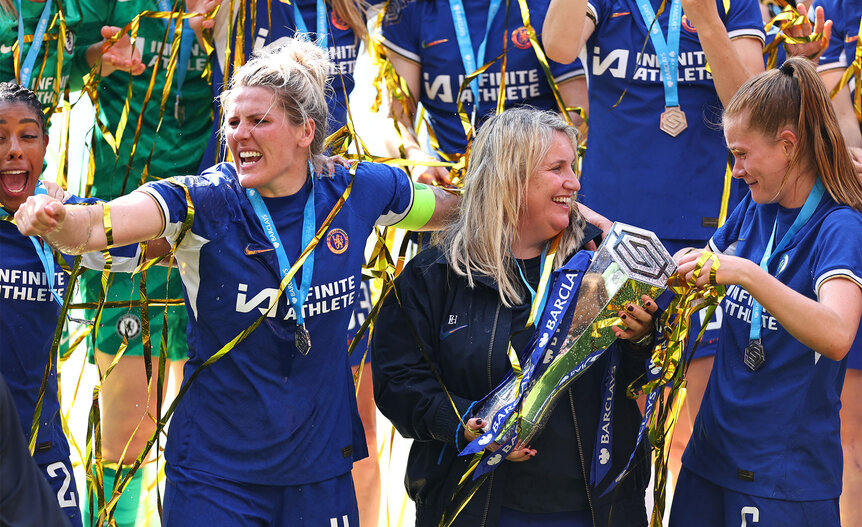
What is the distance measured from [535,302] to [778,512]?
99cm

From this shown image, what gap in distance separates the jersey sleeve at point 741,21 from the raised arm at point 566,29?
1.81 ft

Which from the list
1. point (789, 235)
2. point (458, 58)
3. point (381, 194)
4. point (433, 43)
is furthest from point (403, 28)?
point (789, 235)

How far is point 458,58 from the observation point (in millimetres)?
5344

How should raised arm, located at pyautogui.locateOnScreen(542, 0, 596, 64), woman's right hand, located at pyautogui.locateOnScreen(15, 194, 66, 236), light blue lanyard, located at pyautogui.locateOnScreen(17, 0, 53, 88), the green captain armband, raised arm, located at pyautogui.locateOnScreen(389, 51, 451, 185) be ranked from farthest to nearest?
raised arm, located at pyautogui.locateOnScreen(389, 51, 451, 185) → light blue lanyard, located at pyautogui.locateOnScreen(17, 0, 53, 88) → raised arm, located at pyautogui.locateOnScreen(542, 0, 596, 64) → the green captain armband → woman's right hand, located at pyautogui.locateOnScreen(15, 194, 66, 236)

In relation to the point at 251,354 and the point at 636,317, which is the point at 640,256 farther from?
the point at 251,354

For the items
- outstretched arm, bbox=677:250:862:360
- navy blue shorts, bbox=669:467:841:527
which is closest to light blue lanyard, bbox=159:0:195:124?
outstretched arm, bbox=677:250:862:360

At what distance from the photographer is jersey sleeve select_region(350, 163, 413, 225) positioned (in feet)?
13.8

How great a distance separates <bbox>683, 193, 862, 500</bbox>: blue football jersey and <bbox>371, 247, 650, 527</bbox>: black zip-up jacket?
312mm

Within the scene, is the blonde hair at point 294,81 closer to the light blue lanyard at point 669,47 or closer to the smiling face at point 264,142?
the smiling face at point 264,142

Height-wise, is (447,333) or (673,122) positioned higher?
(673,122)

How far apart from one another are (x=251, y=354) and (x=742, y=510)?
5.24ft

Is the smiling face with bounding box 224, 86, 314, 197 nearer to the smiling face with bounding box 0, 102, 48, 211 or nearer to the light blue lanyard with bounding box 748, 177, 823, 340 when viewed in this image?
the smiling face with bounding box 0, 102, 48, 211

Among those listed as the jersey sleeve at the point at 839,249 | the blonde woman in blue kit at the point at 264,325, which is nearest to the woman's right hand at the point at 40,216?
the blonde woman in blue kit at the point at 264,325

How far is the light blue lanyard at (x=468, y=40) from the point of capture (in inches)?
208
